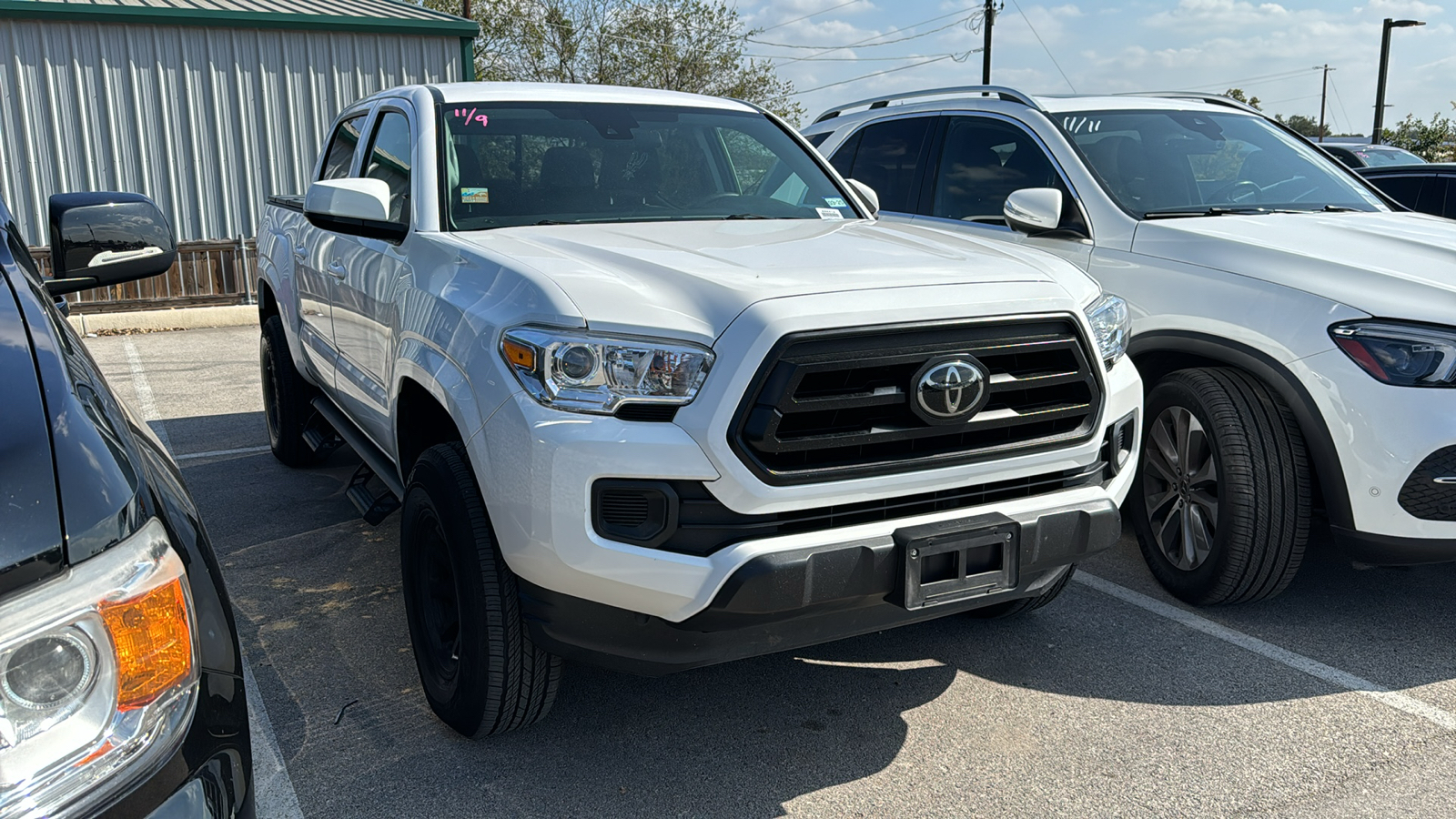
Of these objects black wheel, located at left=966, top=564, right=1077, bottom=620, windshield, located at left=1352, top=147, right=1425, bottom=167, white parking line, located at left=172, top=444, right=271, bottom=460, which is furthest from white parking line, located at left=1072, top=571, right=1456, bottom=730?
windshield, located at left=1352, top=147, right=1425, bottom=167

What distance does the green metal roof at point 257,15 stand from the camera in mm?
12711

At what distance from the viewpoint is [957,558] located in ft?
8.62

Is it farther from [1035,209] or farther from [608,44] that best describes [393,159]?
[608,44]

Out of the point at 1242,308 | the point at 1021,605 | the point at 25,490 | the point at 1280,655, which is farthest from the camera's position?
the point at 1242,308

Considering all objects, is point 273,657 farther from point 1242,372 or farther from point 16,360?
point 1242,372

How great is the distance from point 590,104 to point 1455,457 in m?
3.14

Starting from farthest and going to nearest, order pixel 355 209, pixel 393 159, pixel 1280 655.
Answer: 1. pixel 393 159
2. pixel 1280 655
3. pixel 355 209

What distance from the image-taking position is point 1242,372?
3990 millimetres

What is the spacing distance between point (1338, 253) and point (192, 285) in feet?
40.5

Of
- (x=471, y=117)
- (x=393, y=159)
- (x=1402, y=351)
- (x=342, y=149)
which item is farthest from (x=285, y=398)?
(x=1402, y=351)

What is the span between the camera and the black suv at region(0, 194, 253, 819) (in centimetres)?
124

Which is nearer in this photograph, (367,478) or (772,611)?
(772,611)

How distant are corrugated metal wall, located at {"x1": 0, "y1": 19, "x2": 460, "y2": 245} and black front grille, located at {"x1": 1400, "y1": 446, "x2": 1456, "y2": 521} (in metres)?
13.7

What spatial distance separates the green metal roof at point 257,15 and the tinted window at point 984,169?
10873 millimetres
